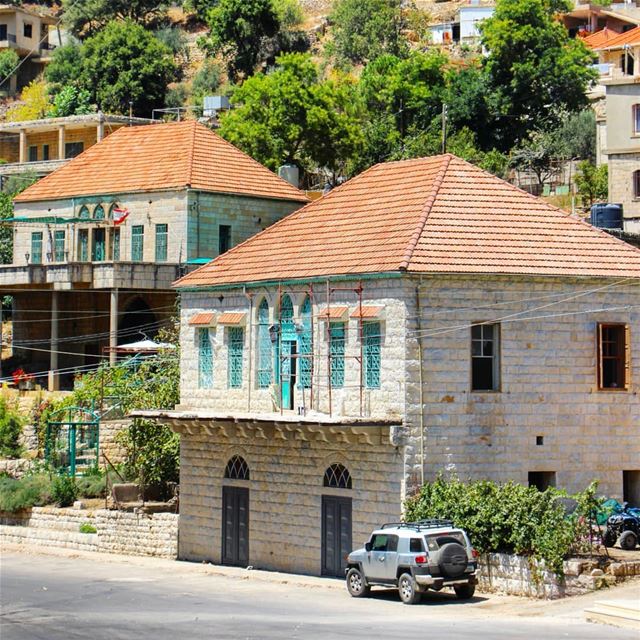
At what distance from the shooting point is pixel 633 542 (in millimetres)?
37219

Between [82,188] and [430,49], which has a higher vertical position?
[430,49]

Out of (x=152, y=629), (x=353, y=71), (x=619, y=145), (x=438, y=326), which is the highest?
(x=353, y=71)

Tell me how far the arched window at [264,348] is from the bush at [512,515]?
7145mm

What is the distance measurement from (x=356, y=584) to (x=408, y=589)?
2114 millimetres

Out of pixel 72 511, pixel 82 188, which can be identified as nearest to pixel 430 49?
pixel 82 188

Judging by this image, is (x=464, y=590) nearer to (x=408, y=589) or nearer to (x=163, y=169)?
(x=408, y=589)

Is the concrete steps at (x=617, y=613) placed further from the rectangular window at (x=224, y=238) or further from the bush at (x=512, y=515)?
the rectangular window at (x=224, y=238)

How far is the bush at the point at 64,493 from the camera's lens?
2046 inches

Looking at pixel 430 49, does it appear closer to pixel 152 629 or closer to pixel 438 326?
pixel 438 326

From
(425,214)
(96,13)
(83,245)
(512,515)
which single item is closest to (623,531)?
(512,515)

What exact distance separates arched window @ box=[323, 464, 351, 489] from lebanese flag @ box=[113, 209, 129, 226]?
25880 millimetres

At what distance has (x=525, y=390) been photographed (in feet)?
129

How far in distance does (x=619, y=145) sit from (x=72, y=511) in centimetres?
3393

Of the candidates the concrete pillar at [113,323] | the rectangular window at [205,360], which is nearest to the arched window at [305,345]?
the rectangular window at [205,360]
